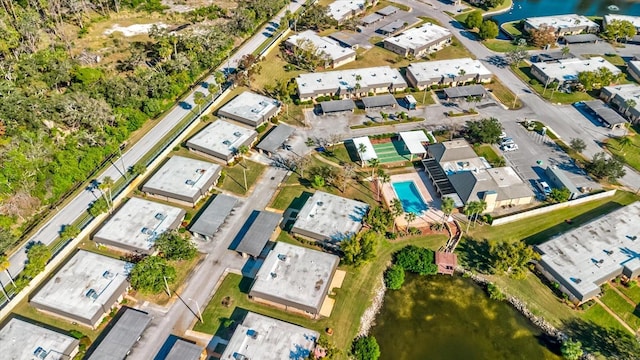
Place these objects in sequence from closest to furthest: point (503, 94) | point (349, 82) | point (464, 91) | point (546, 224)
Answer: point (546, 224) < point (464, 91) < point (349, 82) < point (503, 94)

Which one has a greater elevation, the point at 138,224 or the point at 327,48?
the point at 327,48

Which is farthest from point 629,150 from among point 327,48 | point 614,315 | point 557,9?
point 557,9

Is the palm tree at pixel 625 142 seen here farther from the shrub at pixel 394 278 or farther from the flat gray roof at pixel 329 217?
the shrub at pixel 394 278

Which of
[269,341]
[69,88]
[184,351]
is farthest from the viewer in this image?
[69,88]

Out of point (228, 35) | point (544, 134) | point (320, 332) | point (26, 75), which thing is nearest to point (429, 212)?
point (320, 332)

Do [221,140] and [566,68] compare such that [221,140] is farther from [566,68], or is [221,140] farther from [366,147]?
[566,68]

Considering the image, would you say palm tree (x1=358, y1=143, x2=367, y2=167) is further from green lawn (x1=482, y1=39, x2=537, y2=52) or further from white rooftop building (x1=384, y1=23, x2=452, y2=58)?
green lawn (x1=482, y1=39, x2=537, y2=52)
